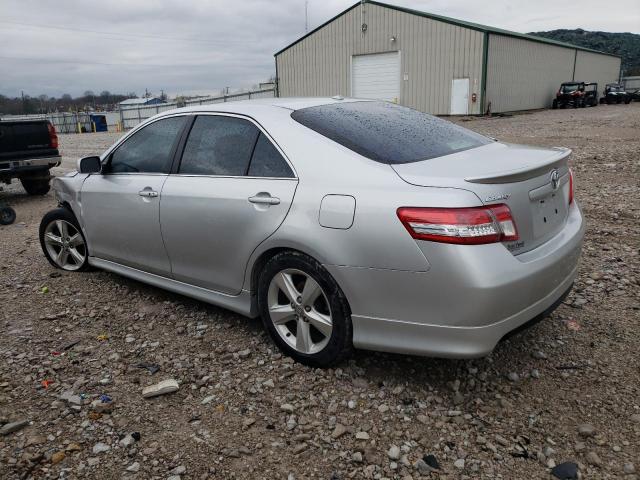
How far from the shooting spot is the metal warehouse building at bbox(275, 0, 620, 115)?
2786 centimetres

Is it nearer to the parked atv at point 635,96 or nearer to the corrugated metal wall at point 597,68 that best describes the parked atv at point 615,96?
the parked atv at point 635,96

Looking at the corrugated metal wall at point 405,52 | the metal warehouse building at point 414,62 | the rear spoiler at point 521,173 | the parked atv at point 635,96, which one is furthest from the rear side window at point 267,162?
the parked atv at point 635,96

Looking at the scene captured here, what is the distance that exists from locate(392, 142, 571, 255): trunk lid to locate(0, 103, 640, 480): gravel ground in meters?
0.85

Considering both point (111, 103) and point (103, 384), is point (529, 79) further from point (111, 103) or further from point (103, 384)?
point (111, 103)

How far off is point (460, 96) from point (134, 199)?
26.7m

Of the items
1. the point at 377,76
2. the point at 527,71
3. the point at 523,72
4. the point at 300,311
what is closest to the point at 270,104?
the point at 300,311

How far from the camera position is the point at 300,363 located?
330 centimetres

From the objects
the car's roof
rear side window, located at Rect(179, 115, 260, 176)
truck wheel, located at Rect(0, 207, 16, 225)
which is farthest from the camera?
truck wheel, located at Rect(0, 207, 16, 225)

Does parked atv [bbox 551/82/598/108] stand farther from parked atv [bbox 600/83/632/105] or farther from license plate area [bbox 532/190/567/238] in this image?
license plate area [bbox 532/190/567/238]

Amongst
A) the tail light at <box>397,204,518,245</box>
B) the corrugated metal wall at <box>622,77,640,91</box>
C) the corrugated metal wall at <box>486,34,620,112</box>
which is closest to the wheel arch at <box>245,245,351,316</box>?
the tail light at <box>397,204,518,245</box>

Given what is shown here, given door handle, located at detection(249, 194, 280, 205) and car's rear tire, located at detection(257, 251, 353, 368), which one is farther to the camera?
door handle, located at detection(249, 194, 280, 205)

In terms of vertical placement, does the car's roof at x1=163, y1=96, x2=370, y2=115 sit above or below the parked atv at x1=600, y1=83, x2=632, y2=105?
above

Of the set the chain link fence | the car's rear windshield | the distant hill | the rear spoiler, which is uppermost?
the distant hill

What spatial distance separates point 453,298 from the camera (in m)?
2.55
